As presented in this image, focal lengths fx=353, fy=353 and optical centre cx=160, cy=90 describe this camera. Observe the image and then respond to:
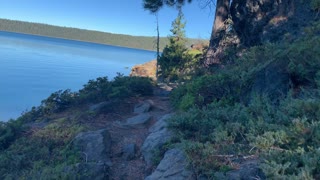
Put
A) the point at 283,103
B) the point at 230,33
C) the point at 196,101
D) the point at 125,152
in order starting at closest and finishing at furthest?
the point at 283,103, the point at 125,152, the point at 196,101, the point at 230,33

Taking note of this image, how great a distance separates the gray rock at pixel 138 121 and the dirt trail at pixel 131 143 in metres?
0.08

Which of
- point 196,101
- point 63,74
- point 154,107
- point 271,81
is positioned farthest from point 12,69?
point 271,81

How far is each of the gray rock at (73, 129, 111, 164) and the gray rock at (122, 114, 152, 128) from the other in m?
0.91

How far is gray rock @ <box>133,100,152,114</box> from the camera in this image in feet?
29.2

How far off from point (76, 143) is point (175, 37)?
1573 centimetres

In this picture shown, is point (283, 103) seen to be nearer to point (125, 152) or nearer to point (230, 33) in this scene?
point (125, 152)

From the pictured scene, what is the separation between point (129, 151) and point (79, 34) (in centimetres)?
15373

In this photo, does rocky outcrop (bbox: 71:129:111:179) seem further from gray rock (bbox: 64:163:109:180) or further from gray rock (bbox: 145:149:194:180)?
gray rock (bbox: 145:149:194:180)

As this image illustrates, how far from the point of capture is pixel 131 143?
6926 mm

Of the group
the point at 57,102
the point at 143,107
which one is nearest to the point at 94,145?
the point at 143,107

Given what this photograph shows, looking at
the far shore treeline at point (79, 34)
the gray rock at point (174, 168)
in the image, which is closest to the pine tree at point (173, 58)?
the gray rock at point (174, 168)

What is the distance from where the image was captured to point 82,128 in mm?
7551

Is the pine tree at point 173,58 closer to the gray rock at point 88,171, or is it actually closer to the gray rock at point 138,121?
the gray rock at point 138,121

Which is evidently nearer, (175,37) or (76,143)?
(76,143)
